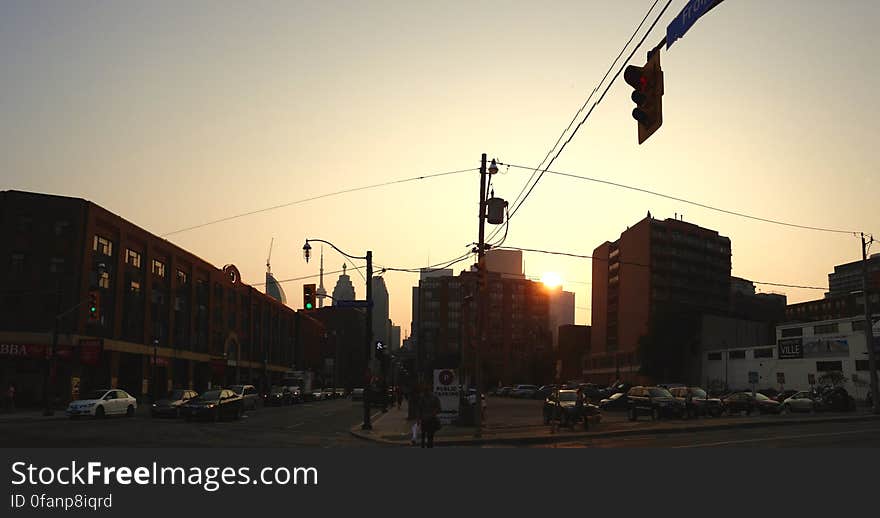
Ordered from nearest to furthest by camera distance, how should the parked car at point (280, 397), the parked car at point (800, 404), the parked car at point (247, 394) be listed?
the parked car at point (247, 394)
the parked car at point (800, 404)
the parked car at point (280, 397)

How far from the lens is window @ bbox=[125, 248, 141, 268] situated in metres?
65.3

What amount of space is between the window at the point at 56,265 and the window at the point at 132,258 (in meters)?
8.18

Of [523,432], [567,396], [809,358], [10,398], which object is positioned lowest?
[10,398]

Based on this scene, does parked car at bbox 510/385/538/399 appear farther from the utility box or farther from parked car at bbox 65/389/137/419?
the utility box

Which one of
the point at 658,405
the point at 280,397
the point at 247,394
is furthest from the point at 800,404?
the point at 280,397

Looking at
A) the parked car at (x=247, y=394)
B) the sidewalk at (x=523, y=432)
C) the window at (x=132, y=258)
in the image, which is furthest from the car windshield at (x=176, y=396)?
the window at (x=132, y=258)

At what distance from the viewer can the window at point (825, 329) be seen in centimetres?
7090

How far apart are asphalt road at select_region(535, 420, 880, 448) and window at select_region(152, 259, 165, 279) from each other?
54.9m

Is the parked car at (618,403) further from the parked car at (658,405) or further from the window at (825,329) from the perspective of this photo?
the window at (825,329)

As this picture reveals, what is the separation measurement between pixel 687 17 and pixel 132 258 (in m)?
63.3

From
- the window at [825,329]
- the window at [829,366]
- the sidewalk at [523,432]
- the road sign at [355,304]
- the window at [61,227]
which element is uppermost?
the window at [61,227]

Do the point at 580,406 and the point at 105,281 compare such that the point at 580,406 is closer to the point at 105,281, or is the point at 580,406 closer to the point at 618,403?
the point at 618,403

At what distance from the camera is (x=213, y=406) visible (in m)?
40.2

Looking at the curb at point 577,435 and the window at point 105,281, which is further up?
the window at point 105,281
